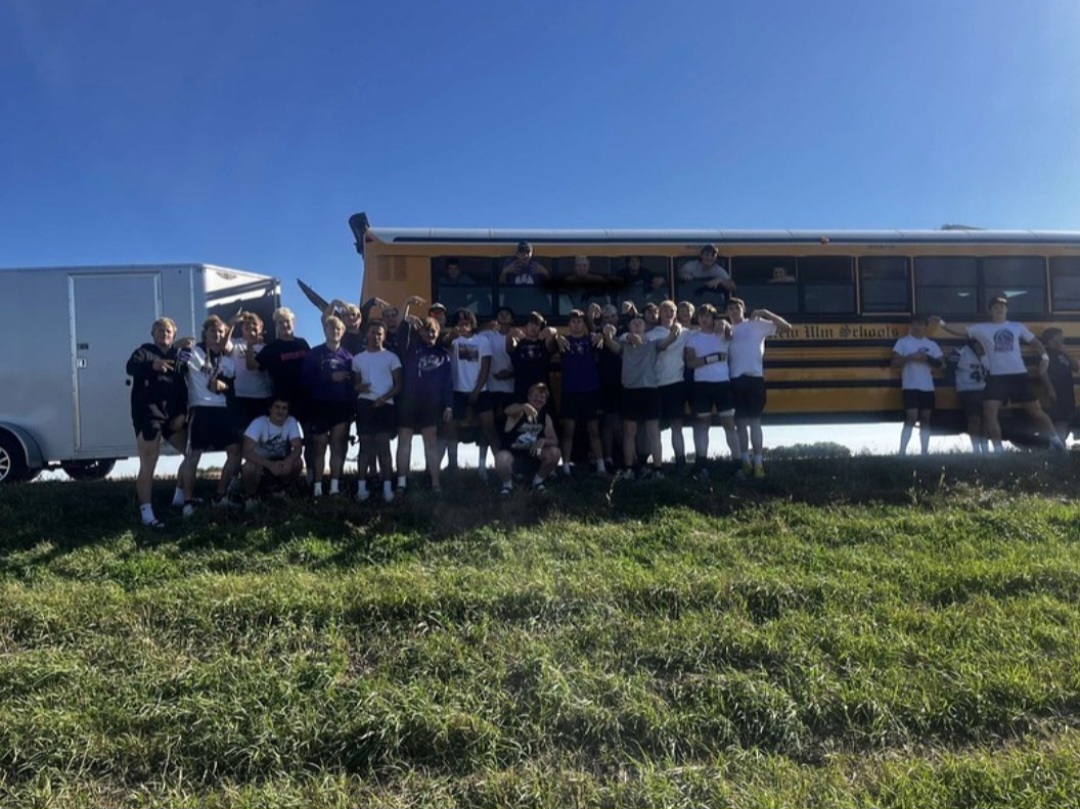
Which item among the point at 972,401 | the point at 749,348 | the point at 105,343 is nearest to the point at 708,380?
the point at 749,348

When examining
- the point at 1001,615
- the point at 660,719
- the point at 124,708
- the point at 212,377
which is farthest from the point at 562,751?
the point at 212,377

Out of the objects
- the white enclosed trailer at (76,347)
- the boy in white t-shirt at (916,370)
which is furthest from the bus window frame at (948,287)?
the white enclosed trailer at (76,347)

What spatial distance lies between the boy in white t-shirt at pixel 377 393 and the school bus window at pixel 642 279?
3447 mm

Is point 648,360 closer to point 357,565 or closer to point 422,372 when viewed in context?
point 422,372

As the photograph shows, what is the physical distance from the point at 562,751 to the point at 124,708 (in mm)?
2101

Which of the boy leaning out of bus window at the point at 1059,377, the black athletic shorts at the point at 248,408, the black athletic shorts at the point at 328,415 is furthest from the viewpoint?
the boy leaning out of bus window at the point at 1059,377

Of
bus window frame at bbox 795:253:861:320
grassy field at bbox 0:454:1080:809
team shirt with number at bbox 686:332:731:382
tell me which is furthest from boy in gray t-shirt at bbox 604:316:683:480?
bus window frame at bbox 795:253:861:320

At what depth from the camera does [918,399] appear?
9.69 meters

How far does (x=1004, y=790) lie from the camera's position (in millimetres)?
3199

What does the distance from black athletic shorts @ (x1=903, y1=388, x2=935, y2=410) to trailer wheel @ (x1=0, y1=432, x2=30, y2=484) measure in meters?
A: 10.2

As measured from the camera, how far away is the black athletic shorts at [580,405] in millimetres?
8023

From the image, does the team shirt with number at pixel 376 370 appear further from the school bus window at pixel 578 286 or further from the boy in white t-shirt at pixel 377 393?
the school bus window at pixel 578 286

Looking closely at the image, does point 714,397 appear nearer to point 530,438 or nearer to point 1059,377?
point 530,438

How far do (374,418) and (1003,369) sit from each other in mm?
7434
